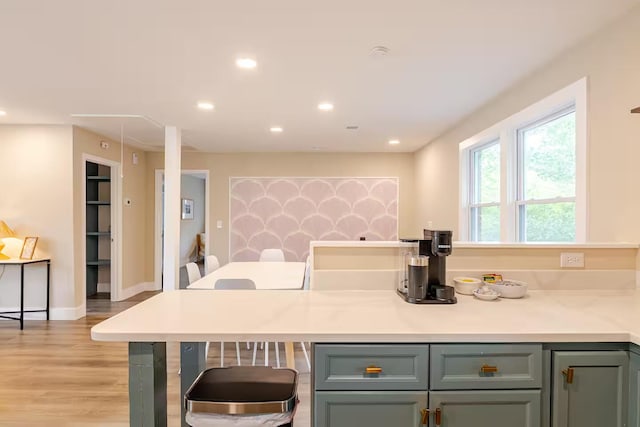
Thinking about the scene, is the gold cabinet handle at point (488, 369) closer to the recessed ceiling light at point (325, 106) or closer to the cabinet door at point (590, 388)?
the cabinet door at point (590, 388)

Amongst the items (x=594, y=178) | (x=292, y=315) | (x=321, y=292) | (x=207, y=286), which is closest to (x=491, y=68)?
(x=594, y=178)

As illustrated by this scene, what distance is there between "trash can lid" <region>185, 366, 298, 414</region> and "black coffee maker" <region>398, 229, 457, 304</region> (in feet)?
2.16

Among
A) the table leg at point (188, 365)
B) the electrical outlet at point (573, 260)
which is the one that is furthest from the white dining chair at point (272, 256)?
the electrical outlet at point (573, 260)

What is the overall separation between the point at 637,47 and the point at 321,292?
208 cm

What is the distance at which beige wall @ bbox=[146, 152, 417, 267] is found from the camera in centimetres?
620

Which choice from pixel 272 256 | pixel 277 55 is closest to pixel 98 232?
pixel 272 256

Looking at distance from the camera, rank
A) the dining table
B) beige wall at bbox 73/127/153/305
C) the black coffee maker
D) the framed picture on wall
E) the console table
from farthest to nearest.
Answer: the framed picture on wall → beige wall at bbox 73/127/153/305 → the console table → the dining table → the black coffee maker

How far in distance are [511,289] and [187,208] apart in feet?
26.5

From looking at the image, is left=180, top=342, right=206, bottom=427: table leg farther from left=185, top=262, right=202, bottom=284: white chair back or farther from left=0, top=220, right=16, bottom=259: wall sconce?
left=0, top=220, right=16, bottom=259: wall sconce

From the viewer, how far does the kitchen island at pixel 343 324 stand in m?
1.28

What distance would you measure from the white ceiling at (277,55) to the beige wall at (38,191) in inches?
12.9

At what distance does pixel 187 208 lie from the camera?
8781 mm

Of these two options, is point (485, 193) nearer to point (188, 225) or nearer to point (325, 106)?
point (325, 106)

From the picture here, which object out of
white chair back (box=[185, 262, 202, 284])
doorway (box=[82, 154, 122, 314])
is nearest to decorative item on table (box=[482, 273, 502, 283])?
white chair back (box=[185, 262, 202, 284])
